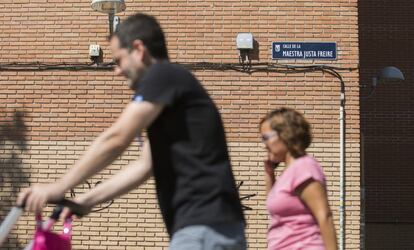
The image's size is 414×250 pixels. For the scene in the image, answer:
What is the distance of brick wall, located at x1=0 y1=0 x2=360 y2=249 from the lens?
10.2 meters

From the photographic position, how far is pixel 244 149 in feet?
33.4

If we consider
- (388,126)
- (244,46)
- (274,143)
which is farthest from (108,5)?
(388,126)

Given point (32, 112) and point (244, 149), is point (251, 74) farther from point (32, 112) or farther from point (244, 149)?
point (32, 112)

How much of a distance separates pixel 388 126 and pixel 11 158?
7879mm

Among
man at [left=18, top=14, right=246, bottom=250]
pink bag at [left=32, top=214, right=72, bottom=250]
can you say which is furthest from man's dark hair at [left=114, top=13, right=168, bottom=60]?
pink bag at [left=32, top=214, right=72, bottom=250]

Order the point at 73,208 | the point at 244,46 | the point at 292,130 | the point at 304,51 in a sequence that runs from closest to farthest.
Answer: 1. the point at 73,208
2. the point at 292,130
3. the point at 244,46
4. the point at 304,51

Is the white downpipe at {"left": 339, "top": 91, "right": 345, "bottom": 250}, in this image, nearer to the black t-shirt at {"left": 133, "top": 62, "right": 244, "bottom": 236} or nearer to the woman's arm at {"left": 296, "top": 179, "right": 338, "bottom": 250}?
the woman's arm at {"left": 296, "top": 179, "right": 338, "bottom": 250}

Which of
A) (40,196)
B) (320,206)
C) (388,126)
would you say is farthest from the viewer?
(388,126)

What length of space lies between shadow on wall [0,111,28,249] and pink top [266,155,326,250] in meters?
7.19

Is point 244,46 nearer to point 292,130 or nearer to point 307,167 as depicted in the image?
point 292,130

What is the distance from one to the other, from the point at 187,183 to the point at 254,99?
757 cm

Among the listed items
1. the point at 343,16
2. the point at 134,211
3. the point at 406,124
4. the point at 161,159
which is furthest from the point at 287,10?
the point at 161,159

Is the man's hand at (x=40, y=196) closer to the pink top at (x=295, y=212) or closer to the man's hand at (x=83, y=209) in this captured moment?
the man's hand at (x=83, y=209)

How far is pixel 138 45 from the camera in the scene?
2879mm
